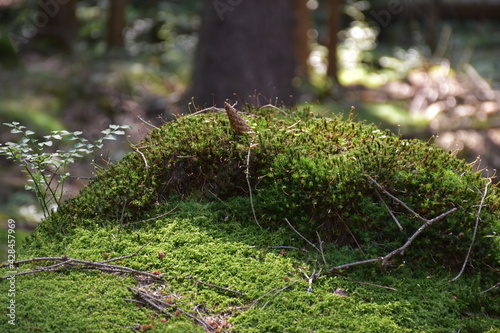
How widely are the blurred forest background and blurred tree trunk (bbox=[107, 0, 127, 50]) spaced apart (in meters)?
0.03

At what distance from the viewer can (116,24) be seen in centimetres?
1334

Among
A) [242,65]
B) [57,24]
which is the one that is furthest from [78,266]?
[57,24]

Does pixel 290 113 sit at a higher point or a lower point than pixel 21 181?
higher

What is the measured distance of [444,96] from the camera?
11.4 metres

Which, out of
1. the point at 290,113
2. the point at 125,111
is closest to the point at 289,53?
the point at 125,111

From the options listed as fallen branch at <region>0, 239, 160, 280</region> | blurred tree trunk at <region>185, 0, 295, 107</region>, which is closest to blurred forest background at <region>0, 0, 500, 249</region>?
blurred tree trunk at <region>185, 0, 295, 107</region>

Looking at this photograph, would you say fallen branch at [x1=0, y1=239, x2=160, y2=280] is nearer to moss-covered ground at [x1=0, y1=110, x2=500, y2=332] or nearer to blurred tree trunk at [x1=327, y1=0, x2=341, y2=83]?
moss-covered ground at [x1=0, y1=110, x2=500, y2=332]

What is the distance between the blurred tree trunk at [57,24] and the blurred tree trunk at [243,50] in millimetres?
5872

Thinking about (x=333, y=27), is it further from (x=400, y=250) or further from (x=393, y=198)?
(x=400, y=250)

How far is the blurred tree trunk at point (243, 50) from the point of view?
8602 mm

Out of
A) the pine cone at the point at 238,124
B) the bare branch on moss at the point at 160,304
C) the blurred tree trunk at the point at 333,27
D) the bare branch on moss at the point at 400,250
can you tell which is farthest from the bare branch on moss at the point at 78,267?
the blurred tree trunk at the point at 333,27

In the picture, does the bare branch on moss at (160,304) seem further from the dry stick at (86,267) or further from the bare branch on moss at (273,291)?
the bare branch on moss at (273,291)

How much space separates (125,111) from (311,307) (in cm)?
850

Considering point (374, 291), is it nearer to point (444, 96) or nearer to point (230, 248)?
point (230, 248)
